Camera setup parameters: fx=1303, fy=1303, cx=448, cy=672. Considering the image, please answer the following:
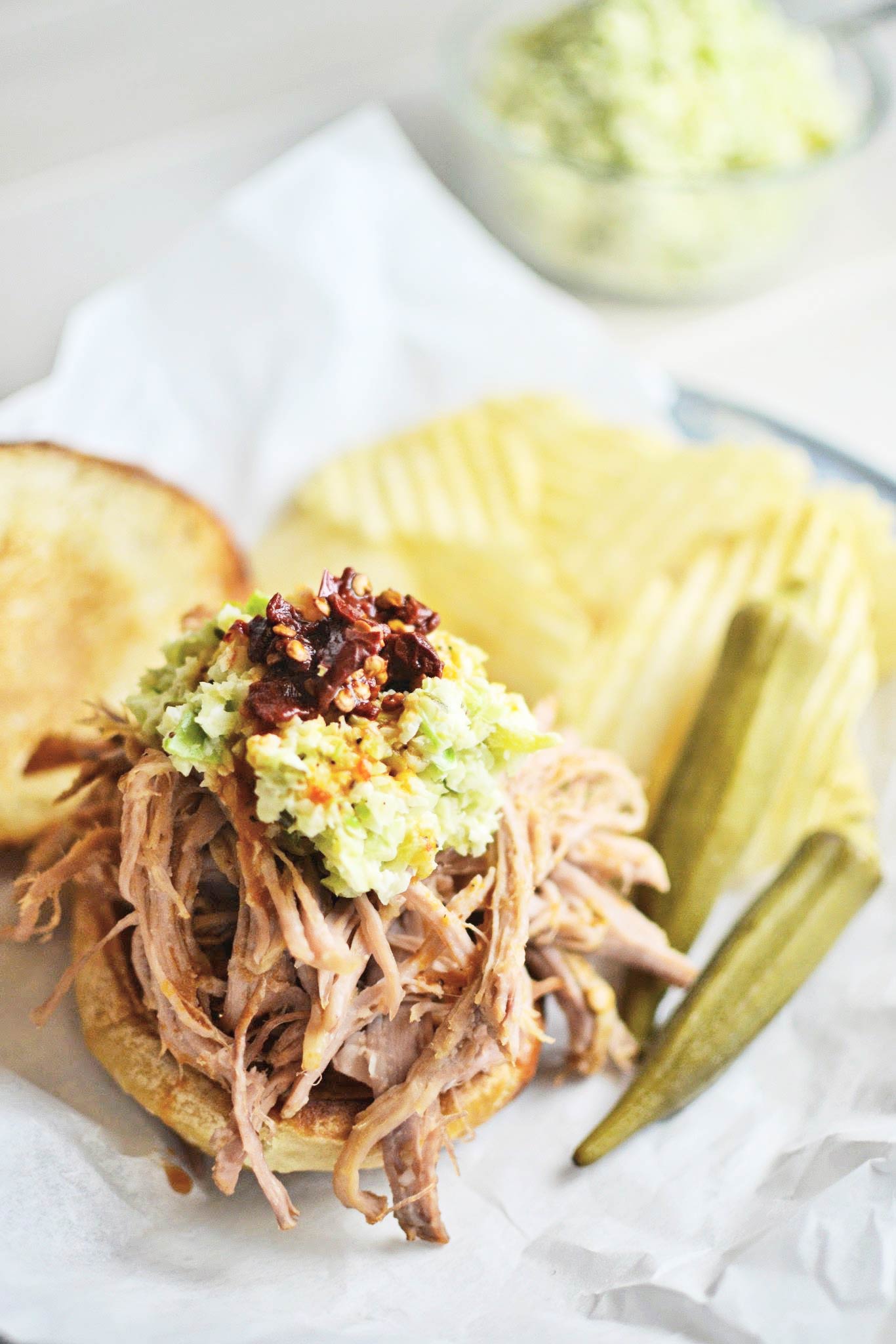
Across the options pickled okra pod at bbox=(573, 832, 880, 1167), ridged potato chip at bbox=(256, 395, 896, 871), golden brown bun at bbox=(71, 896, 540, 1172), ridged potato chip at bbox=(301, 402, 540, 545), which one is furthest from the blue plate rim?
Answer: golden brown bun at bbox=(71, 896, 540, 1172)

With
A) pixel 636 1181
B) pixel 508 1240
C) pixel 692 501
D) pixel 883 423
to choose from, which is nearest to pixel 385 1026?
pixel 508 1240

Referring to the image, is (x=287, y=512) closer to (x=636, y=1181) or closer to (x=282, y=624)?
(x=282, y=624)

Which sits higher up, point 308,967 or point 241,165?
point 241,165

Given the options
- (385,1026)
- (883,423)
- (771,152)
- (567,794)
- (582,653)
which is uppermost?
(771,152)

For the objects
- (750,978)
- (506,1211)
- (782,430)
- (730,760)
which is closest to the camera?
(506,1211)

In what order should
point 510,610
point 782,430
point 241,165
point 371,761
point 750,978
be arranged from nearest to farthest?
point 371,761, point 750,978, point 510,610, point 782,430, point 241,165

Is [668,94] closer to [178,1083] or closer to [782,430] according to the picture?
[782,430]

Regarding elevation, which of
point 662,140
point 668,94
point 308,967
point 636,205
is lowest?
point 308,967

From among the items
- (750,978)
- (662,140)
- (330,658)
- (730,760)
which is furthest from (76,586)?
(662,140)
